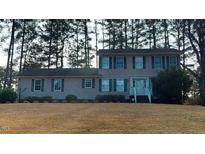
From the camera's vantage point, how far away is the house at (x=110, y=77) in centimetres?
2152

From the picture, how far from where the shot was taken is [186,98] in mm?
19500

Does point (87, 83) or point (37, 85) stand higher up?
point (87, 83)

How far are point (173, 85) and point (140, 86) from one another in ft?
10.9

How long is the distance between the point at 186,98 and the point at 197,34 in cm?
748

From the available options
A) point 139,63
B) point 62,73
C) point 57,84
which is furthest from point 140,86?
point 57,84

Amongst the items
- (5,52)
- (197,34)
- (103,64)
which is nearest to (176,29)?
(197,34)

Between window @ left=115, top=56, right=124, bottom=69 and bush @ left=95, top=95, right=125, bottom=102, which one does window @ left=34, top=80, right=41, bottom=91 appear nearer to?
bush @ left=95, top=95, right=125, bottom=102

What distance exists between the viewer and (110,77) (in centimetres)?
2166

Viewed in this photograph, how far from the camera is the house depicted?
2152 cm

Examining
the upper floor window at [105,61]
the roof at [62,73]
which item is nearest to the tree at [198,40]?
the upper floor window at [105,61]

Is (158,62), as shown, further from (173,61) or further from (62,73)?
(62,73)
